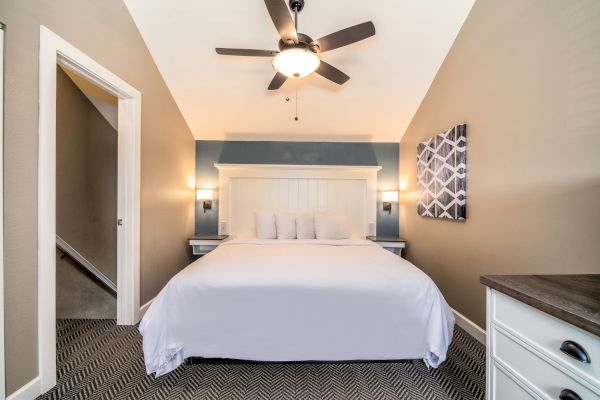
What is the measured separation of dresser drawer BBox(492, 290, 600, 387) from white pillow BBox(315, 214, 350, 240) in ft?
7.59

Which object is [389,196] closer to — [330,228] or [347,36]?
[330,228]

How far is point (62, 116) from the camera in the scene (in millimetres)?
2865

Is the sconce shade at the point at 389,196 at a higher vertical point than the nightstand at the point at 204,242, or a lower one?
higher

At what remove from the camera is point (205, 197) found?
3877 millimetres

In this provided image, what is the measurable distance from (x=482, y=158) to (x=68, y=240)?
4181 mm

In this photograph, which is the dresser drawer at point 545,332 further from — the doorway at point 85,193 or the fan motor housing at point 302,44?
the doorway at point 85,193

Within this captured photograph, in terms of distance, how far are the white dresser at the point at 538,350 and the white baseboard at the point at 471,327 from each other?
1.26 m

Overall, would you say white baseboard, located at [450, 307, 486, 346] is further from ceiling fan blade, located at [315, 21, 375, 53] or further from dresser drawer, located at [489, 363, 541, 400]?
ceiling fan blade, located at [315, 21, 375, 53]

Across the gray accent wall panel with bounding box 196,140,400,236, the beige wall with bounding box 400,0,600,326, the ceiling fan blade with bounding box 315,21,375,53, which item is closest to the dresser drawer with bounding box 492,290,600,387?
the beige wall with bounding box 400,0,600,326

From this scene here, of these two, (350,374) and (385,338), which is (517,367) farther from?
(350,374)

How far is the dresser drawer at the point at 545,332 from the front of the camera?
0.73 m

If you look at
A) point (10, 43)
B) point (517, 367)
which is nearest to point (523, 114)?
point (517, 367)

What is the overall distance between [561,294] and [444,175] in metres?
1.99

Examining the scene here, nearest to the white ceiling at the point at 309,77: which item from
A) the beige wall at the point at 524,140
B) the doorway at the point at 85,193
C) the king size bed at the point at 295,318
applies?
the beige wall at the point at 524,140
